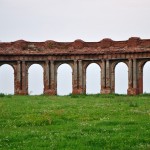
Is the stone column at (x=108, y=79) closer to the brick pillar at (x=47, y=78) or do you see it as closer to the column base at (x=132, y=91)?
the column base at (x=132, y=91)

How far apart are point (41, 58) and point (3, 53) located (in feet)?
14.0

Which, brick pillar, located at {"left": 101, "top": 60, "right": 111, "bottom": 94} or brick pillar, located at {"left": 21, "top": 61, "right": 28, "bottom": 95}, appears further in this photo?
brick pillar, located at {"left": 21, "top": 61, "right": 28, "bottom": 95}

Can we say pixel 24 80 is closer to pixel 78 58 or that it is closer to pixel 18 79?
pixel 18 79

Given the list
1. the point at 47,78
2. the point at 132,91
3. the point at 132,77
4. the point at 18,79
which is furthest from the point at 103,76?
the point at 18,79

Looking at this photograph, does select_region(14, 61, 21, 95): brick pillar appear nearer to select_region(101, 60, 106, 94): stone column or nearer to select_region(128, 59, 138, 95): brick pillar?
select_region(101, 60, 106, 94): stone column

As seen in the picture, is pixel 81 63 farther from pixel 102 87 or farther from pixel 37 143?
pixel 37 143

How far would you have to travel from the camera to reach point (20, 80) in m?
43.3

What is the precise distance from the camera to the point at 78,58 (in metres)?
42.2

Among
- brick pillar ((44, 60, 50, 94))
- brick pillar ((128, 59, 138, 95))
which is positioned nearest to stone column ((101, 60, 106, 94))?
brick pillar ((128, 59, 138, 95))

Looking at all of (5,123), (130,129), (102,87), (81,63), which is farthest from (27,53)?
(130,129)

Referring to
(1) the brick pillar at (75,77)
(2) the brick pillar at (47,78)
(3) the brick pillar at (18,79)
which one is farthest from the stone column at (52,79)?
(3) the brick pillar at (18,79)

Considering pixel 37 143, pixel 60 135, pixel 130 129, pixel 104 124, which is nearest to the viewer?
pixel 37 143

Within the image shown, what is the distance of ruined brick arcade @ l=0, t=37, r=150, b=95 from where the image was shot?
40688 millimetres

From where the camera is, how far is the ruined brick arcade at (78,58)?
40.7m
